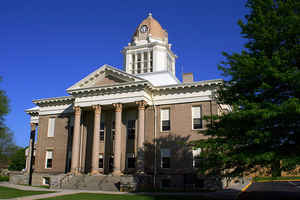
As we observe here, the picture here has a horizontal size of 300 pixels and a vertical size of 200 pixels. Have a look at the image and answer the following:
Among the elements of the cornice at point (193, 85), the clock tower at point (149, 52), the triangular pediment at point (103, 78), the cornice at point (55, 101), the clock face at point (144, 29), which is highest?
the clock face at point (144, 29)

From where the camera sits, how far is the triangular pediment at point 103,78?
104 feet

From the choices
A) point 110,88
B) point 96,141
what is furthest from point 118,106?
point 96,141

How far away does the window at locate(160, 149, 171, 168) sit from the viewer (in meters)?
30.5

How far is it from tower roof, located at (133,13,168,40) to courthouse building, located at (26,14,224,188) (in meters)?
8.38

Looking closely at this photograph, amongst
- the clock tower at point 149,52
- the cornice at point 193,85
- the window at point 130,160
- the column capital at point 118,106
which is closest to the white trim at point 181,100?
the cornice at point 193,85

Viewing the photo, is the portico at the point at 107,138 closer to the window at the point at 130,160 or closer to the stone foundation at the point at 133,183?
the window at the point at 130,160

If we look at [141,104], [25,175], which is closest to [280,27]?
[141,104]

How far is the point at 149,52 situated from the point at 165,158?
1604 centimetres

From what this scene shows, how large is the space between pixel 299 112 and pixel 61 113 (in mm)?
29494

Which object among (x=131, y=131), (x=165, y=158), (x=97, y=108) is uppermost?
(x=97, y=108)

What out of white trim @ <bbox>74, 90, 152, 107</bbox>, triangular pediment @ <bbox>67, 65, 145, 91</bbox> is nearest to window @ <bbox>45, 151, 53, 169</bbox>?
white trim @ <bbox>74, 90, 152, 107</bbox>

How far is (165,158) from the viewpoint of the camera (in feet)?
101

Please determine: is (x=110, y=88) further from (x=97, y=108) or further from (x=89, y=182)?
(x=89, y=182)

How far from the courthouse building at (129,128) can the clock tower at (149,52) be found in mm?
3777
